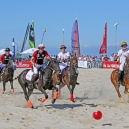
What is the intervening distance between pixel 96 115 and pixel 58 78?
513 centimetres

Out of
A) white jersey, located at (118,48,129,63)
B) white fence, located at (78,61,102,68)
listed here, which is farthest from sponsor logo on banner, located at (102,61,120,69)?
white jersey, located at (118,48,129,63)

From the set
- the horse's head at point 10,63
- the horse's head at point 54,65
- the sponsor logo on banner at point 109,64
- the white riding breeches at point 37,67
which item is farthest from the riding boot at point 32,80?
the sponsor logo on banner at point 109,64

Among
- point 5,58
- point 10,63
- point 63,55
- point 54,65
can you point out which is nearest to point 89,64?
point 5,58

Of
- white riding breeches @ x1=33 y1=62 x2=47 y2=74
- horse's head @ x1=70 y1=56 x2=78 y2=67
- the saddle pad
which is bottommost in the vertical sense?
the saddle pad

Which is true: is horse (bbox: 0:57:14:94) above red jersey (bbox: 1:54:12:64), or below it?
below

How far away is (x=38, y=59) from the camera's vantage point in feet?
44.6

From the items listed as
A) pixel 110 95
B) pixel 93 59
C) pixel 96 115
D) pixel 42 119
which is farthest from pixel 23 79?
pixel 93 59

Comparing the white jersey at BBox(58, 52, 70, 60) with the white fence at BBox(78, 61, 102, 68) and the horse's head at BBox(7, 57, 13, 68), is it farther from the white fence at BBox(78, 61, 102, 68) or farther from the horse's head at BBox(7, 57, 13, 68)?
the white fence at BBox(78, 61, 102, 68)

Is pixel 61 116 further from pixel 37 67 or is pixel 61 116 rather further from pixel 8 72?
pixel 8 72

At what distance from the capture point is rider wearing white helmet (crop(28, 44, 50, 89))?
13419 millimetres

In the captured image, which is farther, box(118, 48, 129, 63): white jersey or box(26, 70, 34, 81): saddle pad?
box(118, 48, 129, 63): white jersey

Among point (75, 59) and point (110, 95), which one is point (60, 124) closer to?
point (75, 59)

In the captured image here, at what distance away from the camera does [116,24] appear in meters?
50.2

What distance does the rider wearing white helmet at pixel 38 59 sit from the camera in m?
13.4
